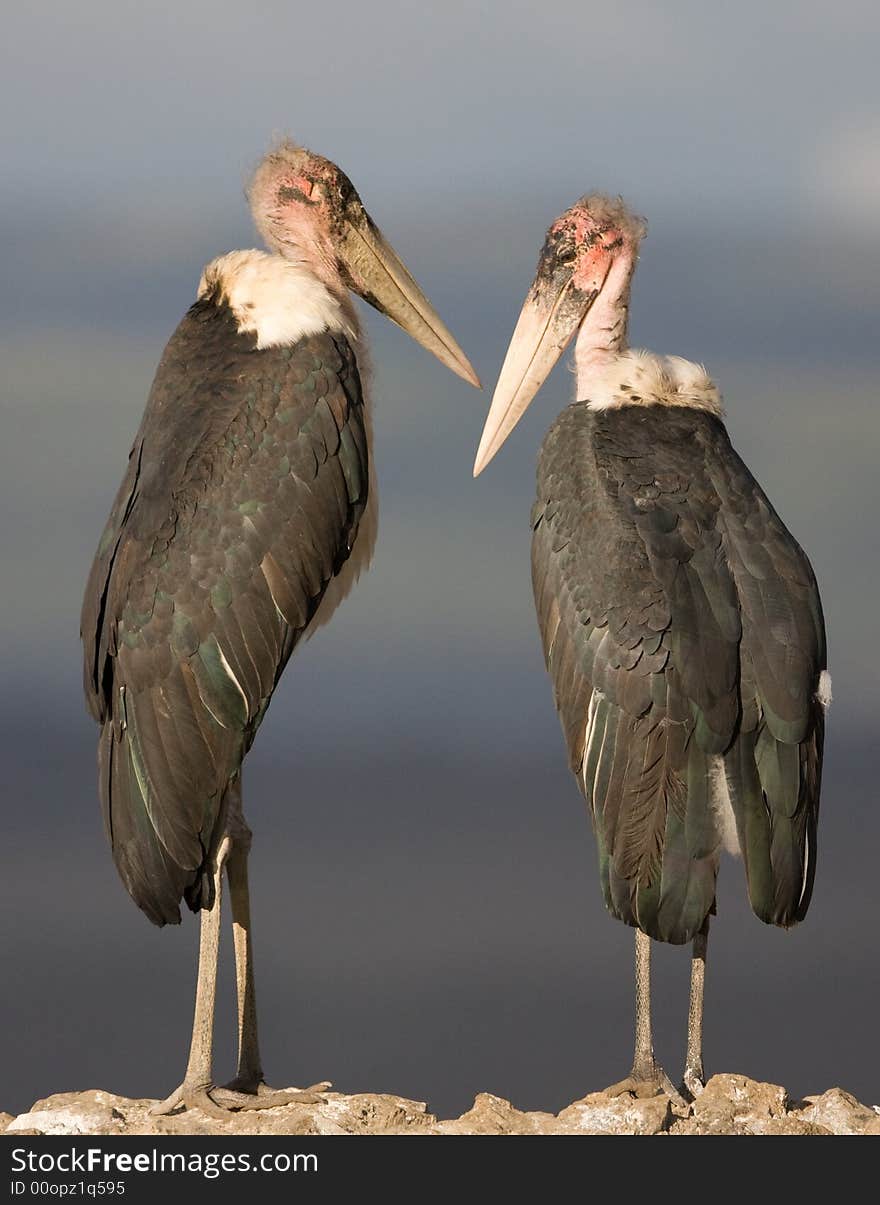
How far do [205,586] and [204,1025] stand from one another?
1.67 m

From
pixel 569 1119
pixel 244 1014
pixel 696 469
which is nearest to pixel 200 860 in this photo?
pixel 244 1014

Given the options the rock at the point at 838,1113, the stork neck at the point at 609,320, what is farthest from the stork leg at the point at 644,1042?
the stork neck at the point at 609,320

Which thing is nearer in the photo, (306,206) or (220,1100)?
(220,1100)

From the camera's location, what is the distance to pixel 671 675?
8.98 meters

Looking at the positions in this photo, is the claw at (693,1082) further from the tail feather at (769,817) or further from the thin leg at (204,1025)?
the thin leg at (204,1025)

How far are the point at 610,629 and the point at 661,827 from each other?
755 millimetres

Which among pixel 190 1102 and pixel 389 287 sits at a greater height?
pixel 389 287

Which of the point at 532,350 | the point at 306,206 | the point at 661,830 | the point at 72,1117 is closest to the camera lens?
the point at 661,830

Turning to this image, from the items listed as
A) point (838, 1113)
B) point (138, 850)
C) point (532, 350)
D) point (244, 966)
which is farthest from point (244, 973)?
point (532, 350)

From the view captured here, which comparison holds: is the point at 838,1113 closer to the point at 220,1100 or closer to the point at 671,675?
the point at 671,675

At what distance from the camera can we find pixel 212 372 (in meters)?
9.62

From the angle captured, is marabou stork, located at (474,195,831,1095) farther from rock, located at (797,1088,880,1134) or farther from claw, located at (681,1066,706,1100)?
rock, located at (797,1088,880,1134)

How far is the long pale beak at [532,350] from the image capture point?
34.4 ft

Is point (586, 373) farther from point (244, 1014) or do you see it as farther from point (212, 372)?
point (244, 1014)
